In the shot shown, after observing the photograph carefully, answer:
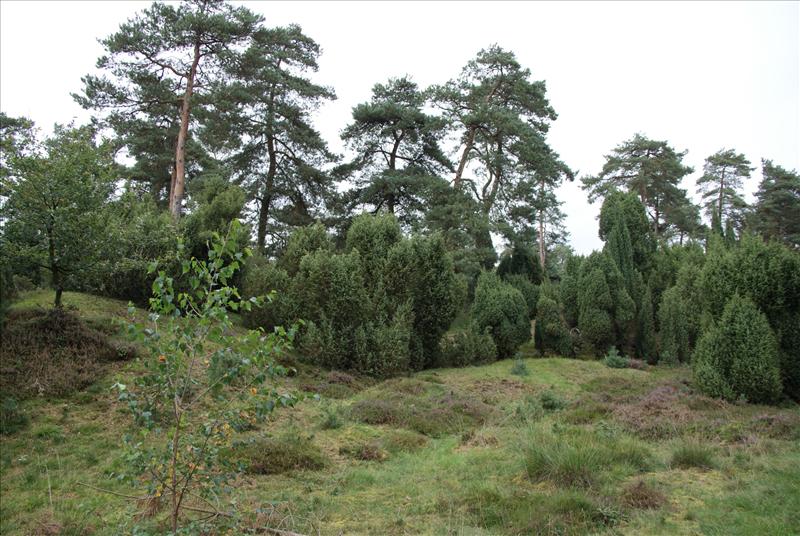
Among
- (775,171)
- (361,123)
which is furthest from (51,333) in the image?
(775,171)

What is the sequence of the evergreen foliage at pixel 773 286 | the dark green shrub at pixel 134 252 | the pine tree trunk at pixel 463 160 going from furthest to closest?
the pine tree trunk at pixel 463 160 → the dark green shrub at pixel 134 252 → the evergreen foliage at pixel 773 286

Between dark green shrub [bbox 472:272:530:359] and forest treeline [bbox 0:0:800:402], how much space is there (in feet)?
0.23

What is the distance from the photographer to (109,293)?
1433 cm

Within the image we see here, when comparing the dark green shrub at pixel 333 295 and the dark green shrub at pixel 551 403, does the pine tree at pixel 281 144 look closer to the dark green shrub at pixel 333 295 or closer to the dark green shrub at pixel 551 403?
the dark green shrub at pixel 333 295

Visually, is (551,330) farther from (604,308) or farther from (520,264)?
(520,264)

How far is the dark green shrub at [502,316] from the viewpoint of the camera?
1803cm

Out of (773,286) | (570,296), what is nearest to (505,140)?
(570,296)

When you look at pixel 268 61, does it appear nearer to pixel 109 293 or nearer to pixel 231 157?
pixel 231 157

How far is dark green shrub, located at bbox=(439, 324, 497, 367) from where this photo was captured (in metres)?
16.5

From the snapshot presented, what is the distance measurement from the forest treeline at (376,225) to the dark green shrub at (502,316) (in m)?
0.07

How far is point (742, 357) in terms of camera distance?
33.0ft

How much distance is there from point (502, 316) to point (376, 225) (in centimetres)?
581

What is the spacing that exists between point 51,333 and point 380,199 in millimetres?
16917

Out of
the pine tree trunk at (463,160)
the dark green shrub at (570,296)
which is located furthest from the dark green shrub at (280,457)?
the pine tree trunk at (463,160)
